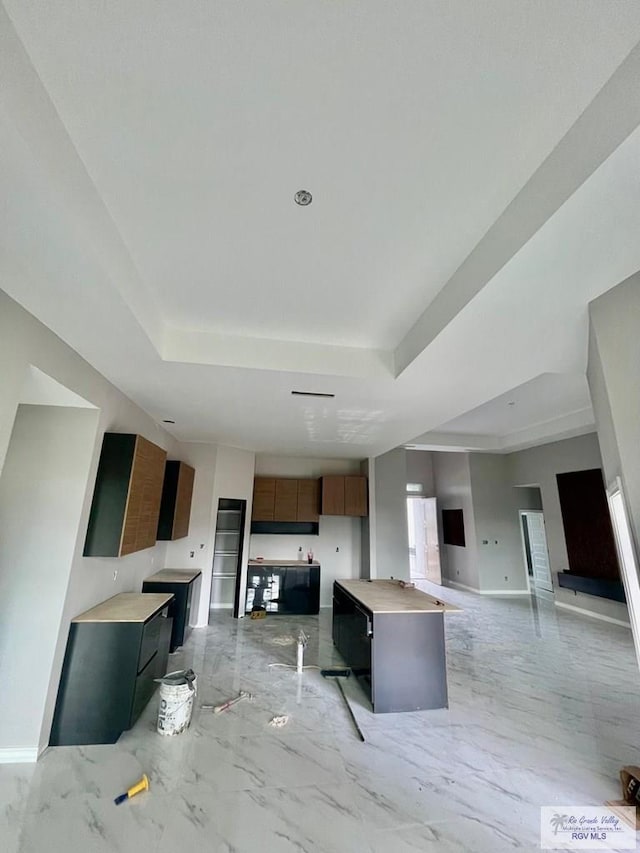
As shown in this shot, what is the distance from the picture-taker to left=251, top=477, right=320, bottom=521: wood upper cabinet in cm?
670

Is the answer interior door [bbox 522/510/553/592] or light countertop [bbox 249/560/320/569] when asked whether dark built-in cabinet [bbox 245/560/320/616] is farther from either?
interior door [bbox 522/510/553/592]

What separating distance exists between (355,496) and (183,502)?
3133mm

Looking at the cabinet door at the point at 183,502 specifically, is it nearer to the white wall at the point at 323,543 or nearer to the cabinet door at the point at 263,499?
the cabinet door at the point at 263,499

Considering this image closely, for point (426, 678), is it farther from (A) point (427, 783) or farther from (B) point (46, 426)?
(B) point (46, 426)

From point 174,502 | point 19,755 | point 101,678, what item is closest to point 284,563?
point 174,502

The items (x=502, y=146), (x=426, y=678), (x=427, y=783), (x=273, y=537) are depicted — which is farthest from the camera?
(x=273, y=537)

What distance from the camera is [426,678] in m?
3.26

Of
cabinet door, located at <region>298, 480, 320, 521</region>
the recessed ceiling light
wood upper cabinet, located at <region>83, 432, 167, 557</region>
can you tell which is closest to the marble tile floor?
wood upper cabinet, located at <region>83, 432, 167, 557</region>

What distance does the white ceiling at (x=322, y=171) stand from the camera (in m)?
1.07

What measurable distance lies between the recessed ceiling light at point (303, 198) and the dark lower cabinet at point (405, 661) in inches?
127

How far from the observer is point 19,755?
2434 mm

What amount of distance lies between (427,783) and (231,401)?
3.41m

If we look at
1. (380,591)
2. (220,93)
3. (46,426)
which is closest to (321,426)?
(380,591)

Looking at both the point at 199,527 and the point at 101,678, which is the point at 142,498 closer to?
the point at 101,678
